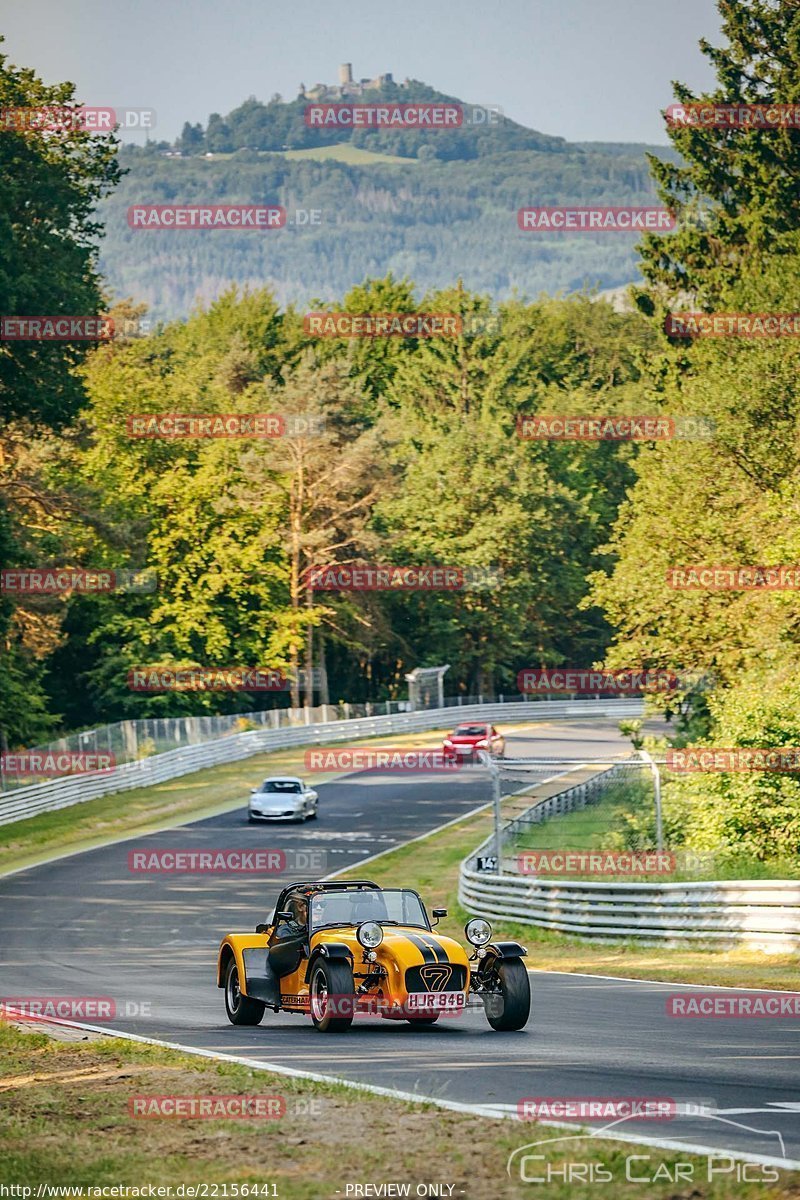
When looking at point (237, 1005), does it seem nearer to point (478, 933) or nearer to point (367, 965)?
point (367, 965)

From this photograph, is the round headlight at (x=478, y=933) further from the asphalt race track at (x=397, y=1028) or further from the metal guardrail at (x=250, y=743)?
the metal guardrail at (x=250, y=743)

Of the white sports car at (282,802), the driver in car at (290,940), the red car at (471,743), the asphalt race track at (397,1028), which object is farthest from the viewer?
the red car at (471,743)

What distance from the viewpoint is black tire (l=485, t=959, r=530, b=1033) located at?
46.0 feet

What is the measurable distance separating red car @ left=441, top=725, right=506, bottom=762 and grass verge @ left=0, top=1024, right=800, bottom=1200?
4793 cm

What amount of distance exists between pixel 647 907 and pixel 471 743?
34463 millimetres

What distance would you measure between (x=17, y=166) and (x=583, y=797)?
26.6 metres

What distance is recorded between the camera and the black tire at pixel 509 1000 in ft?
46.0

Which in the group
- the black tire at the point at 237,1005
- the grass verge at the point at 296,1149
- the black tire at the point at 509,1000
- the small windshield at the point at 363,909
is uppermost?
the grass verge at the point at 296,1149

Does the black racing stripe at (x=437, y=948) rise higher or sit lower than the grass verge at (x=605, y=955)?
higher

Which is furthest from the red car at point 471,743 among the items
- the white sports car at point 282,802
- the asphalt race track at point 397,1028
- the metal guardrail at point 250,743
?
the asphalt race track at point 397,1028

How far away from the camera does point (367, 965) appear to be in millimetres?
14062

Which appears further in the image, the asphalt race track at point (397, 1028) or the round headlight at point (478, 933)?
the round headlight at point (478, 933)

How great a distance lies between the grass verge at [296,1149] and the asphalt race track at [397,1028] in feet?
1.65

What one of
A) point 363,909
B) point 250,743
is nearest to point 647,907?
point 363,909
